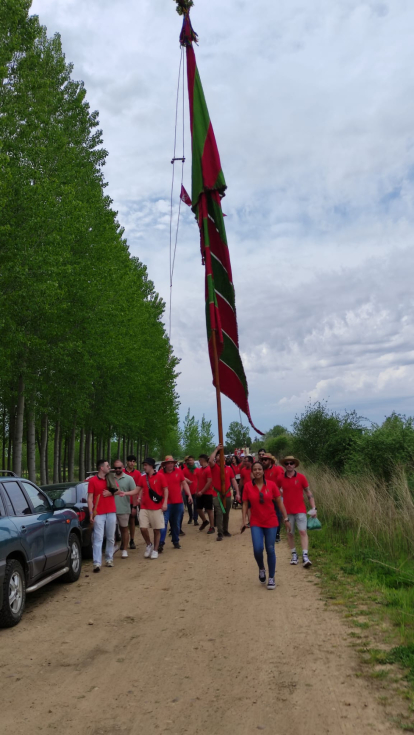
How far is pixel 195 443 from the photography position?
8981 cm

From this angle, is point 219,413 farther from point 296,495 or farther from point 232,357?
point 296,495

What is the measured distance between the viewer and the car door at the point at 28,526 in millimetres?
8070

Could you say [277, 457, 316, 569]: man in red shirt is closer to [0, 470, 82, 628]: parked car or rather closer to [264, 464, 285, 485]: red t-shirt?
[264, 464, 285, 485]: red t-shirt

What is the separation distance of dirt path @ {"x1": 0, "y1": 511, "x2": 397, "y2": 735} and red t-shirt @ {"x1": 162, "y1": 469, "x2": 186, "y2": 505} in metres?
3.84

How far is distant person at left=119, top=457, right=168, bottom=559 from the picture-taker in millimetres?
12602

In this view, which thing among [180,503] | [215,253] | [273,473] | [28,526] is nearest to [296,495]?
[273,473]

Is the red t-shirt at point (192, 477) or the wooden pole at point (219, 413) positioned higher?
the wooden pole at point (219, 413)

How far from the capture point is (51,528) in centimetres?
922

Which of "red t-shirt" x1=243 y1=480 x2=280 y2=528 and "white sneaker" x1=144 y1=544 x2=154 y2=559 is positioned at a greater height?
"red t-shirt" x1=243 y1=480 x2=280 y2=528

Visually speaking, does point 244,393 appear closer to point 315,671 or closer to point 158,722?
point 315,671

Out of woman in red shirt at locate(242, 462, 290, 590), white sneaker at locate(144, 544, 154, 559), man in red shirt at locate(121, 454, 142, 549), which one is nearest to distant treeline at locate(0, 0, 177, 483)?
man in red shirt at locate(121, 454, 142, 549)

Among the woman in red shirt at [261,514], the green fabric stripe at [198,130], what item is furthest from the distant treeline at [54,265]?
the woman in red shirt at [261,514]

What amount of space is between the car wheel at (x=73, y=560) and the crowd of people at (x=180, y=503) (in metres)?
0.58

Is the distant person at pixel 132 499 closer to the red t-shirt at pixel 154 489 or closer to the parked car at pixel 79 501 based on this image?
the red t-shirt at pixel 154 489
